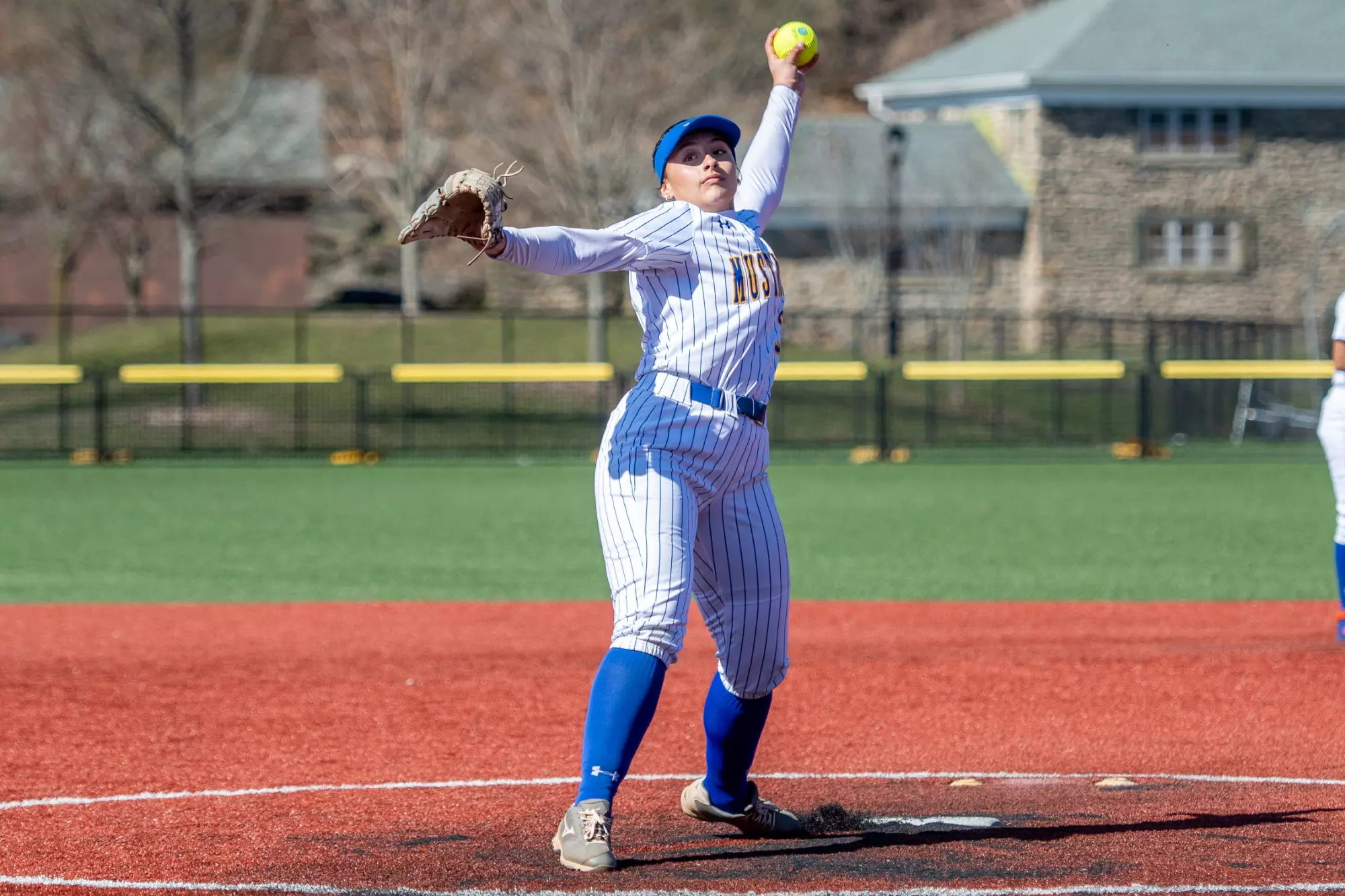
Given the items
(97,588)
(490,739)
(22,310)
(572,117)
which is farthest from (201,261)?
(490,739)

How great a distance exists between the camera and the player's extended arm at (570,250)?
3.88 metres

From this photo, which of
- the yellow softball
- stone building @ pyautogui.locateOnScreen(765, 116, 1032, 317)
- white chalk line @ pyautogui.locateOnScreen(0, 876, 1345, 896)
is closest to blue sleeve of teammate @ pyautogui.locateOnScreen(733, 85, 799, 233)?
the yellow softball

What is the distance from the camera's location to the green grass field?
11.3 m

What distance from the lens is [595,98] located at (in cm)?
3159

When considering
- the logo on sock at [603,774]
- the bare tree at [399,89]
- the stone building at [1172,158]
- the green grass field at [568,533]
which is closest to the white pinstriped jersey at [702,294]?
the logo on sock at [603,774]

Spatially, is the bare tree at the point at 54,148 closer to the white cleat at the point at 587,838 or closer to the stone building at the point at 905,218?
the stone building at the point at 905,218

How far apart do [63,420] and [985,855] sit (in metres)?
19.7

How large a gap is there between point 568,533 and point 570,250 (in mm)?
10517

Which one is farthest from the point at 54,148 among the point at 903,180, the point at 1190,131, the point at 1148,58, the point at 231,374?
the point at 1190,131

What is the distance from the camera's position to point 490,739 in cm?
617

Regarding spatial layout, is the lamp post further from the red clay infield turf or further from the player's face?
the player's face

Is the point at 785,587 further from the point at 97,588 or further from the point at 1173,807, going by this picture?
the point at 97,588

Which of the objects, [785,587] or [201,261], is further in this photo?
[201,261]

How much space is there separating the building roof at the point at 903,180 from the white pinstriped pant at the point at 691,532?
3014 cm
